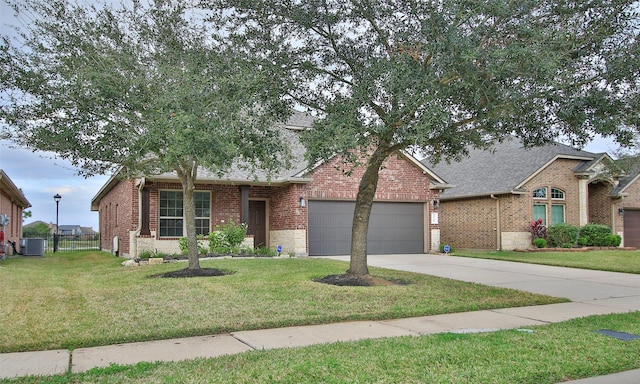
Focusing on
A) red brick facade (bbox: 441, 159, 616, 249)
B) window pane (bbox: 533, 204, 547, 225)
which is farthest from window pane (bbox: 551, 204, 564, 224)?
window pane (bbox: 533, 204, 547, 225)

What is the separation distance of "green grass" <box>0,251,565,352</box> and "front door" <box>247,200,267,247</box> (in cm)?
778

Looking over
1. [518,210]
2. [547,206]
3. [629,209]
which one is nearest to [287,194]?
[518,210]

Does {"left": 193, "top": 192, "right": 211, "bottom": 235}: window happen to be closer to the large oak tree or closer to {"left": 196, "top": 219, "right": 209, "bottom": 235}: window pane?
{"left": 196, "top": 219, "right": 209, "bottom": 235}: window pane

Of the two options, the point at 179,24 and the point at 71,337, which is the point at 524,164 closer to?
the point at 179,24

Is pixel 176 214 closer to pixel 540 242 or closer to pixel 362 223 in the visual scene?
pixel 362 223

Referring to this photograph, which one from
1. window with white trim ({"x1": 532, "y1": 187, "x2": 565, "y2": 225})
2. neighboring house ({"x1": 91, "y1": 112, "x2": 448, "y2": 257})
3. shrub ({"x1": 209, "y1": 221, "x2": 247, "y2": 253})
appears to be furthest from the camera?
window with white trim ({"x1": 532, "y1": 187, "x2": 565, "y2": 225})

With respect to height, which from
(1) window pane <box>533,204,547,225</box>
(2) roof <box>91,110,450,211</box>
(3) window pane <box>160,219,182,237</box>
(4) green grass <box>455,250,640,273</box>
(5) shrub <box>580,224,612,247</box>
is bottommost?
(4) green grass <box>455,250,640,273</box>

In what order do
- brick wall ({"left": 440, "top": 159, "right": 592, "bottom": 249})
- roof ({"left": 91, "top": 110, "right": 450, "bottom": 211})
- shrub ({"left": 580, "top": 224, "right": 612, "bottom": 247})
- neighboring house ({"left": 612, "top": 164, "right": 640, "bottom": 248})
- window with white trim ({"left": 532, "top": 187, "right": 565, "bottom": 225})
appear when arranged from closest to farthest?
roof ({"left": 91, "top": 110, "right": 450, "bottom": 211})
brick wall ({"left": 440, "top": 159, "right": 592, "bottom": 249})
shrub ({"left": 580, "top": 224, "right": 612, "bottom": 247})
window with white trim ({"left": 532, "top": 187, "right": 565, "bottom": 225})
neighboring house ({"left": 612, "top": 164, "right": 640, "bottom": 248})

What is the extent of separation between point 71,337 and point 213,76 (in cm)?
519

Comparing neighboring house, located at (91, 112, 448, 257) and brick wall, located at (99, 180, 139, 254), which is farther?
brick wall, located at (99, 180, 139, 254)

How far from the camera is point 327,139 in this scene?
8.29 m

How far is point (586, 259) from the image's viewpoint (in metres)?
17.7

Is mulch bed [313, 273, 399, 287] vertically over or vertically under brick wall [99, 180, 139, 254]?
under

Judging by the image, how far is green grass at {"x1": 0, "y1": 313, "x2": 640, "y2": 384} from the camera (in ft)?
15.0
